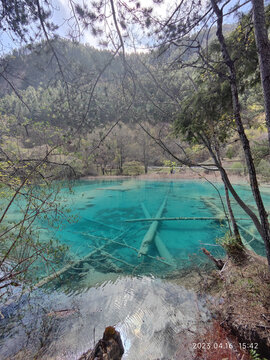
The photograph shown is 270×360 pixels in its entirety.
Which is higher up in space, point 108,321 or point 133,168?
point 133,168

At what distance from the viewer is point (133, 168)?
1180 inches

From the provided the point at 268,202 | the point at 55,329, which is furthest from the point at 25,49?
the point at 268,202

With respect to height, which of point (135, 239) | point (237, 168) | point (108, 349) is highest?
point (237, 168)

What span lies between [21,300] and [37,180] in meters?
2.30

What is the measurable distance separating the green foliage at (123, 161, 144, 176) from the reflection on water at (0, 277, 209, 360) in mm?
26063

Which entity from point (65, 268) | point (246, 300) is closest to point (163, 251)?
point (65, 268)

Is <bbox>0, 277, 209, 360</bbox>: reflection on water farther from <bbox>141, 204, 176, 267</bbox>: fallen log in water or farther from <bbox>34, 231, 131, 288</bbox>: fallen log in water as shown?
<bbox>141, 204, 176, 267</bbox>: fallen log in water

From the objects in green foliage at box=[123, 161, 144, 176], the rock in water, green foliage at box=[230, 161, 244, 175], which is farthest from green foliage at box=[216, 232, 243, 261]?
green foliage at box=[123, 161, 144, 176]

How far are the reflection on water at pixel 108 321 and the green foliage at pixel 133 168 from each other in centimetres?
2606

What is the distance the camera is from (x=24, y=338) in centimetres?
238

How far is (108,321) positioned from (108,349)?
0.88 meters

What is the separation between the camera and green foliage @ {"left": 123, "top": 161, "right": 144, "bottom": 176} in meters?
29.5

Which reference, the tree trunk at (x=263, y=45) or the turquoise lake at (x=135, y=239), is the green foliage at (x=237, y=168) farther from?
the tree trunk at (x=263, y=45)

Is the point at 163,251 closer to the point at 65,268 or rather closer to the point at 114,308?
the point at 114,308
